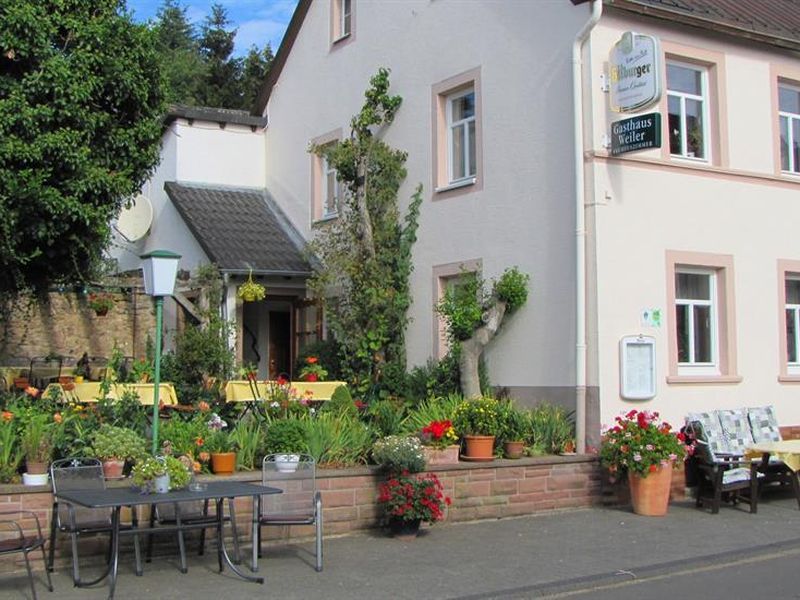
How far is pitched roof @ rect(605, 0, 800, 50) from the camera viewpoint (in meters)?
13.2

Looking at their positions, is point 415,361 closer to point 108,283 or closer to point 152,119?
point 152,119

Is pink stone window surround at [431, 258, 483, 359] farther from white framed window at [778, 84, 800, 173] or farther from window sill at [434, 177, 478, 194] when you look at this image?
white framed window at [778, 84, 800, 173]

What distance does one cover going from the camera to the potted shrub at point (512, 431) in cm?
1205

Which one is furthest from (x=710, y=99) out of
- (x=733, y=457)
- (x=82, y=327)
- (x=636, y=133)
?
(x=82, y=327)

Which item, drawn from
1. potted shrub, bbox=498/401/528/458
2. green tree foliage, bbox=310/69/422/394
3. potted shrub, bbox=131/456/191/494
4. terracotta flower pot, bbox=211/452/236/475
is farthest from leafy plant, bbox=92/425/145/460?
green tree foliage, bbox=310/69/422/394

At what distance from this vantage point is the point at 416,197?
52.7 ft

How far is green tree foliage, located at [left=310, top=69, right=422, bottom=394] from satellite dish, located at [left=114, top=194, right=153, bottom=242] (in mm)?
5236

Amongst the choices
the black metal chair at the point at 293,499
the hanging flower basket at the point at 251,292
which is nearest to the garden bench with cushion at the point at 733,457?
the black metal chair at the point at 293,499

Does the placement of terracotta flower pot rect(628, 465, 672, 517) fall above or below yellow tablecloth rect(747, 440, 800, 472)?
below

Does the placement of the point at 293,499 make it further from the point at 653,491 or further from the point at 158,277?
the point at 653,491

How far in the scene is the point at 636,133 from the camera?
41.2 ft

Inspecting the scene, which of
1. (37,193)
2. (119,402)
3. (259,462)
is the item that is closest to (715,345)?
(259,462)

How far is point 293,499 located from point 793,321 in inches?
363

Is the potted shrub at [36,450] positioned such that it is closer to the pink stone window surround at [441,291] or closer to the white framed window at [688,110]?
the pink stone window surround at [441,291]
